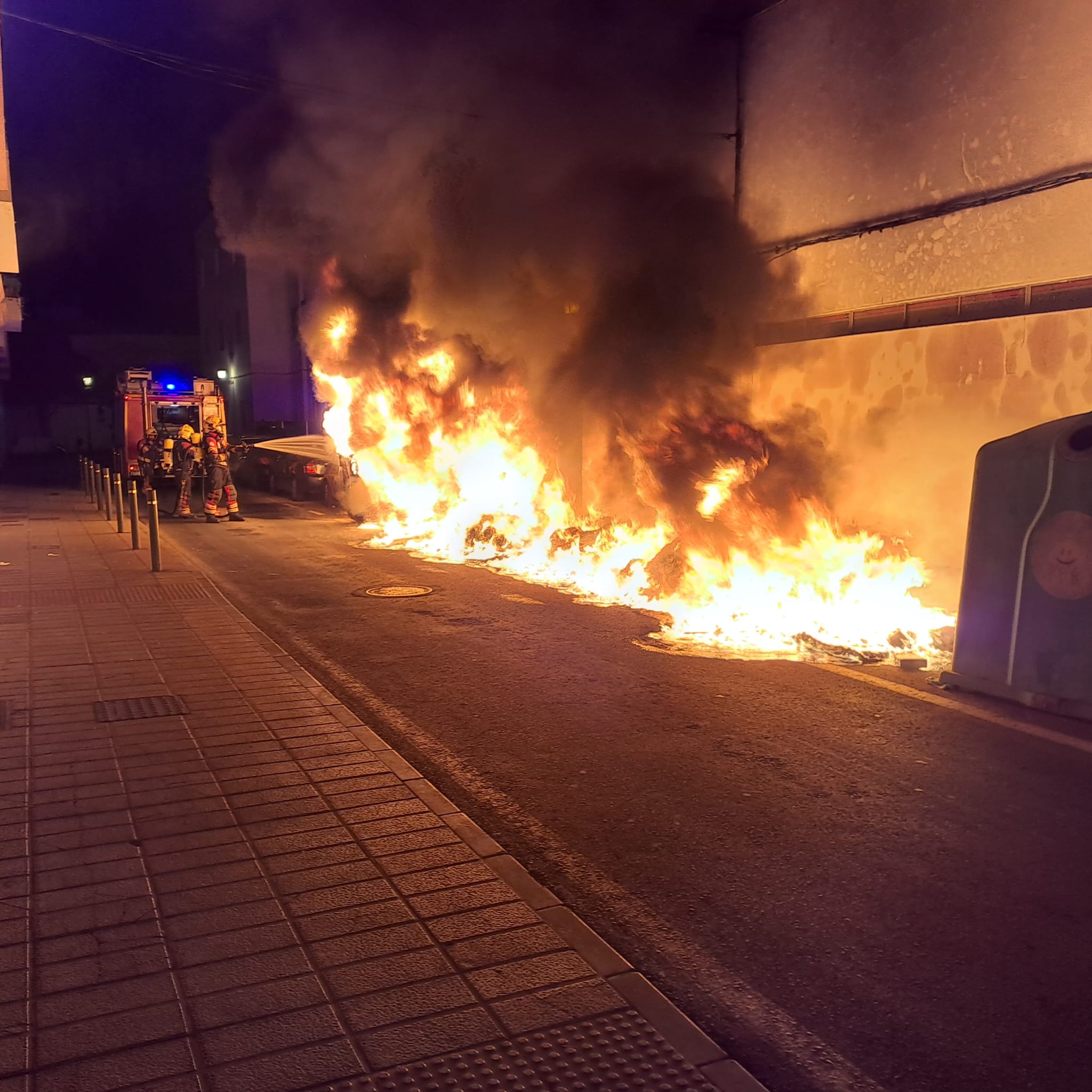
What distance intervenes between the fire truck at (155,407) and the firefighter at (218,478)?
8764 millimetres

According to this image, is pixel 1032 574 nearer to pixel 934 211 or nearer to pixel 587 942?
pixel 587 942

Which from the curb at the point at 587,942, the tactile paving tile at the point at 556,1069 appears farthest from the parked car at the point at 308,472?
the tactile paving tile at the point at 556,1069

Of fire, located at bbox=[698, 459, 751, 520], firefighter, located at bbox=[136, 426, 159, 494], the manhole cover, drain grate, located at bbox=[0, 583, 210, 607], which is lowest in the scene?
the manhole cover

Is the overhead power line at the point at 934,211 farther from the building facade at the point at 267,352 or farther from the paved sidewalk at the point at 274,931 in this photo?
the building facade at the point at 267,352

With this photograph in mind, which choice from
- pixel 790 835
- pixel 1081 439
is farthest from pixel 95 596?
pixel 1081 439

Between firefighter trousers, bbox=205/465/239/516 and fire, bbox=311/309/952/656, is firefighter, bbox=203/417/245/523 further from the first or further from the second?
fire, bbox=311/309/952/656

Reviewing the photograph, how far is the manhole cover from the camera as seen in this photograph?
989 centimetres

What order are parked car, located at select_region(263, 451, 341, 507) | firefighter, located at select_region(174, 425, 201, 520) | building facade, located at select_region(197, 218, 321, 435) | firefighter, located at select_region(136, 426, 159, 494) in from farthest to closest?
building facade, located at select_region(197, 218, 321, 435), firefighter, located at select_region(136, 426, 159, 494), parked car, located at select_region(263, 451, 341, 507), firefighter, located at select_region(174, 425, 201, 520)

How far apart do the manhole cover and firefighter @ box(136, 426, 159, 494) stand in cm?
1393

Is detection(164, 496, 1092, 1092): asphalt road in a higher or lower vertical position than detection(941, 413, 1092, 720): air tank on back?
lower

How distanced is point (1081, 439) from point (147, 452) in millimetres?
22542

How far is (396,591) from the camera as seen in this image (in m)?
10.2

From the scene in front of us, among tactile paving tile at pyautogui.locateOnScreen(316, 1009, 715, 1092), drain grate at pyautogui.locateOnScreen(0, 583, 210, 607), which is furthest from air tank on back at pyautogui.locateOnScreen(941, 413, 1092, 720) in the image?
drain grate at pyautogui.locateOnScreen(0, 583, 210, 607)

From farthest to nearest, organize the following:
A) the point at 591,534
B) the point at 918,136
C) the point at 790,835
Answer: the point at 591,534, the point at 918,136, the point at 790,835
